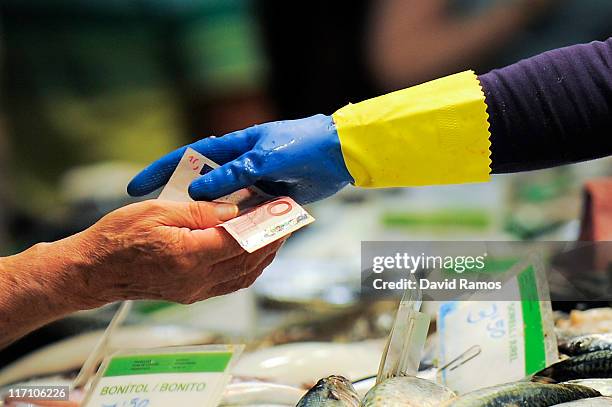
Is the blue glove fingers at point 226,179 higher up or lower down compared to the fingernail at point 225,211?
higher up

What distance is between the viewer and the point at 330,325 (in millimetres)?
2045

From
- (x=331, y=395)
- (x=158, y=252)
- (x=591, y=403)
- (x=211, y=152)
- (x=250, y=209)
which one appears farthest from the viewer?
(x=211, y=152)

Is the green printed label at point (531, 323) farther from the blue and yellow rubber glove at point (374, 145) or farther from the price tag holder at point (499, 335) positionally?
the blue and yellow rubber glove at point (374, 145)

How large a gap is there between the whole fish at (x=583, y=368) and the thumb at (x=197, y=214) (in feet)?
1.86

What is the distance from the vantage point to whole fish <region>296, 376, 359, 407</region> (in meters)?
1.25

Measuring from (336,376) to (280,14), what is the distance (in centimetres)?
272

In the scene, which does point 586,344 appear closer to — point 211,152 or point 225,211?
point 225,211

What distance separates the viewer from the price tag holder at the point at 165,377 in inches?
54.7

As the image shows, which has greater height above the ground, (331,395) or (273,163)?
(273,163)

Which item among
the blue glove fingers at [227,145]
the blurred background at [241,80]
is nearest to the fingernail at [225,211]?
the blue glove fingers at [227,145]

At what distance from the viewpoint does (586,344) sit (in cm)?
140

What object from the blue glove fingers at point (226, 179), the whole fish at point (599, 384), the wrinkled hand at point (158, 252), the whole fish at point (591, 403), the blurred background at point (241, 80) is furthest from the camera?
the blurred background at point (241, 80)

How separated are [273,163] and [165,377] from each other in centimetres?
41

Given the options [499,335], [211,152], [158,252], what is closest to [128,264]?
[158,252]
